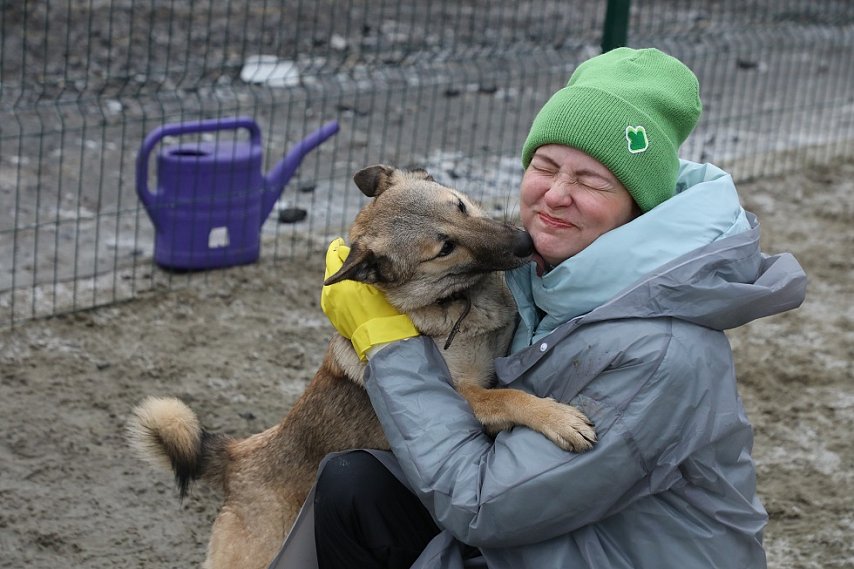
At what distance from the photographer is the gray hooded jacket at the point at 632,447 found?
245 cm

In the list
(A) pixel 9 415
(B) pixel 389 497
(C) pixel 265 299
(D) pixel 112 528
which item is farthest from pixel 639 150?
(C) pixel 265 299

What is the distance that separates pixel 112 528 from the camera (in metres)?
4.01

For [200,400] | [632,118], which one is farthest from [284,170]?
[632,118]

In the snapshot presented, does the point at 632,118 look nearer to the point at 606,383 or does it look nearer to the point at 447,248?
the point at 606,383

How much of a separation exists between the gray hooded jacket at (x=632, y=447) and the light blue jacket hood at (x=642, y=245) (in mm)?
27

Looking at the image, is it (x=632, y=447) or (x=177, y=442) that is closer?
(x=632, y=447)

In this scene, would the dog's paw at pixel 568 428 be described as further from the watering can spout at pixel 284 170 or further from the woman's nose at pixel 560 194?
the watering can spout at pixel 284 170

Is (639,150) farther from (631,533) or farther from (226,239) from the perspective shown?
(226,239)

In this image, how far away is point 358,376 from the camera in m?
3.20

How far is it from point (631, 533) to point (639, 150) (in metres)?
0.88

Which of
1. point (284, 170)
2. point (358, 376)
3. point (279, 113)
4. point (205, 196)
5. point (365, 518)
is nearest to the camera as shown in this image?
point (365, 518)

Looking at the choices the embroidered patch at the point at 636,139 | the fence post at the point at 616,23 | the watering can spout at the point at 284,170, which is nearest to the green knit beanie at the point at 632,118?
the embroidered patch at the point at 636,139

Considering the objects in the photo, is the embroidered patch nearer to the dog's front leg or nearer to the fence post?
the dog's front leg

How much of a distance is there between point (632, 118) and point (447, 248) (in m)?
0.81
